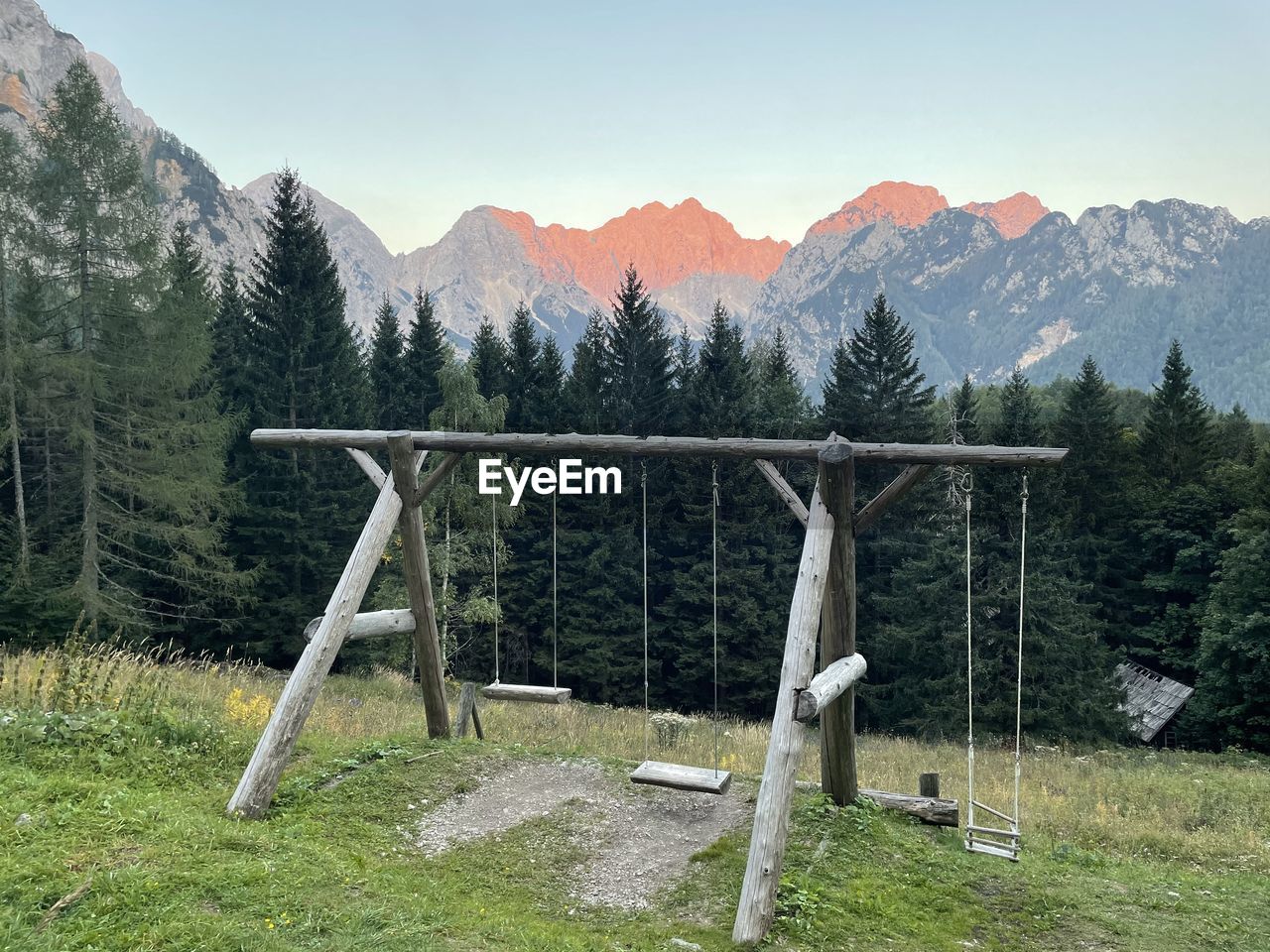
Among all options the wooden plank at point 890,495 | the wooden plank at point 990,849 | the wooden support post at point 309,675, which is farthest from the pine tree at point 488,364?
the wooden plank at point 990,849

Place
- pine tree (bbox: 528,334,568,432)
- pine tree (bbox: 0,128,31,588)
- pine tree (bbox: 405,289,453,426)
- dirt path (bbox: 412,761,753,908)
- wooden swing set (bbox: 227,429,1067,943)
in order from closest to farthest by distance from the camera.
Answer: wooden swing set (bbox: 227,429,1067,943)
dirt path (bbox: 412,761,753,908)
pine tree (bbox: 0,128,31,588)
pine tree (bbox: 528,334,568,432)
pine tree (bbox: 405,289,453,426)

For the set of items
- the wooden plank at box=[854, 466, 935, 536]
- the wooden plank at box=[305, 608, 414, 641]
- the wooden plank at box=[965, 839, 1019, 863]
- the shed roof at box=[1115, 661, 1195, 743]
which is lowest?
the shed roof at box=[1115, 661, 1195, 743]

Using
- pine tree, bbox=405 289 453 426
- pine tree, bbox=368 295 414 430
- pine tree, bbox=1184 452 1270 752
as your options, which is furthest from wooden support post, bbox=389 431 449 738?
pine tree, bbox=368 295 414 430

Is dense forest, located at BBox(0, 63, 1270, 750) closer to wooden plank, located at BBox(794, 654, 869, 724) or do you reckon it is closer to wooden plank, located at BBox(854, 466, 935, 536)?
wooden plank, located at BBox(794, 654, 869, 724)

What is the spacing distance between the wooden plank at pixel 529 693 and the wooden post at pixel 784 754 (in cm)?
279

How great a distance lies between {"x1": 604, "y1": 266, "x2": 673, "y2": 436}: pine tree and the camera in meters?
30.7

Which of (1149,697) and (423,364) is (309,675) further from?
(1149,697)

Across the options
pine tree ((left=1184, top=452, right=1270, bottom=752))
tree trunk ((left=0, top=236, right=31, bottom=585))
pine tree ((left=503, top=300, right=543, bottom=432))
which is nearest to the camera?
tree trunk ((left=0, top=236, right=31, bottom=585))

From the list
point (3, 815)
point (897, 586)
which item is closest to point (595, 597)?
point (897, 586)

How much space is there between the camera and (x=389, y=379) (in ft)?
109

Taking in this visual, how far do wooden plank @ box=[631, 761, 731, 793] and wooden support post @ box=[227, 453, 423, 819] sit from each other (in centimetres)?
299

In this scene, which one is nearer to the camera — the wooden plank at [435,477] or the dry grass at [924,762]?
the wooden plank at [435,477]

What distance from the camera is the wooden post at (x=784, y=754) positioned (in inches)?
238

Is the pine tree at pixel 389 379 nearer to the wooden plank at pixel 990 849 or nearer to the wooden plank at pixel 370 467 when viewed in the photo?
the wooden plank at pixel 370 467
